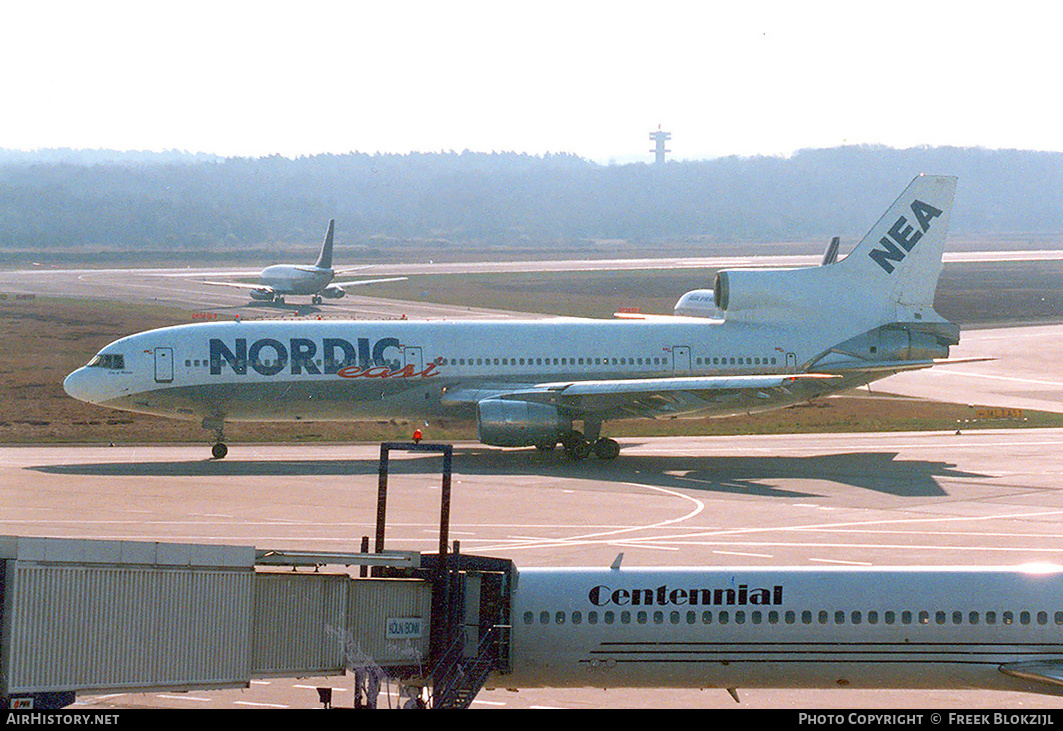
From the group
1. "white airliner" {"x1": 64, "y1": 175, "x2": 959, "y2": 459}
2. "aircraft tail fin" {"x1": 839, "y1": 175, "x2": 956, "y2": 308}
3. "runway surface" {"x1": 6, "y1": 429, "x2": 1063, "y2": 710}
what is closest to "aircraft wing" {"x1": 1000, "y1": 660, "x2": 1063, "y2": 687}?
"runway surface" {"x1": 6, "y1": 429, "x2": 1063, "y2": 710}

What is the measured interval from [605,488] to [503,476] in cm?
490

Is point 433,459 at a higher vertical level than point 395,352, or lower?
lower

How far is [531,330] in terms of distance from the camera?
5997 centimetres

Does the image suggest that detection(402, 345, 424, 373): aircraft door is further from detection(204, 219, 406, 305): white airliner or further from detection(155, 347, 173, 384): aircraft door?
detection(204, 219, 406, 305): white airliner

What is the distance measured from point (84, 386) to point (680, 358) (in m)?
25.7

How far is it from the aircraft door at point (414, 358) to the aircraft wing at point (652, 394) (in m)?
1.68

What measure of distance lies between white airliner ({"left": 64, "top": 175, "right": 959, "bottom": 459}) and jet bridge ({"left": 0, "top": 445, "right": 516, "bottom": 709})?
3058cm

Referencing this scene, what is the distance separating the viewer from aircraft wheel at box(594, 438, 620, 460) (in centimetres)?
5847

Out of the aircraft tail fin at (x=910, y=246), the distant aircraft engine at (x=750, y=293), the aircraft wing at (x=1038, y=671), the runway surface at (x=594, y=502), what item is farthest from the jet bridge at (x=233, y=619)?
the aircraft tail fin at (x=910, y=246)

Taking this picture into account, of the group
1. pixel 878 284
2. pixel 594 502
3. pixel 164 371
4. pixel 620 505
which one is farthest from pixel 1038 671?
pixel 164 371

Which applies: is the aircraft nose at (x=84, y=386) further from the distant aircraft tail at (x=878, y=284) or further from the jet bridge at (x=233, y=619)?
the jet bridge at (x=233, y=619)
